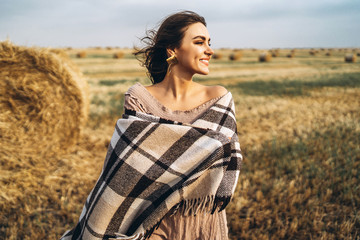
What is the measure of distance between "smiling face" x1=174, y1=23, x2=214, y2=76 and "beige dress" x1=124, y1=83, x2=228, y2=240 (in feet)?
1.02

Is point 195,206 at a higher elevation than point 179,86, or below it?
below

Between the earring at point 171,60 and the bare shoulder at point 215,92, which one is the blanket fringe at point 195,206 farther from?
the earring at point 171,60

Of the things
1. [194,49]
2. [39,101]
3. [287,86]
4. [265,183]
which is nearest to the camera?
[194,49]

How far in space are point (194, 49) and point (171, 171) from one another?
942 mm

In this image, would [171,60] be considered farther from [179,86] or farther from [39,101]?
[39,101]

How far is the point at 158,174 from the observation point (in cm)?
180

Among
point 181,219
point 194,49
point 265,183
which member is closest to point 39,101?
point 194,49

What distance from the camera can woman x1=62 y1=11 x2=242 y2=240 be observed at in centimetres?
177

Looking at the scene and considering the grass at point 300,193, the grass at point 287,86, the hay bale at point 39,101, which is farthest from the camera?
the grass at point 287,86

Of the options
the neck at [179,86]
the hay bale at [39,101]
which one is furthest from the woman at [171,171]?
the hay bale at [39,101]

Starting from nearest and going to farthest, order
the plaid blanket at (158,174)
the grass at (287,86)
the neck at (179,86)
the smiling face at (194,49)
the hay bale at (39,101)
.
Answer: the plaid blanket at (158,174) → the smiling face at (194,49) → the neck at (179,86) → the hay bale at (39,101) → the grass at (287,86)

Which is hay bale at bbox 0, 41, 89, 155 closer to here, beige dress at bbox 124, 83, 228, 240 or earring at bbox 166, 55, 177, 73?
beige dress at bbox 124, 83, 228, 240

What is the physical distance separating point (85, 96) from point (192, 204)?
14.1 ft

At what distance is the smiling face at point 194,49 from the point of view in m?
1.98
